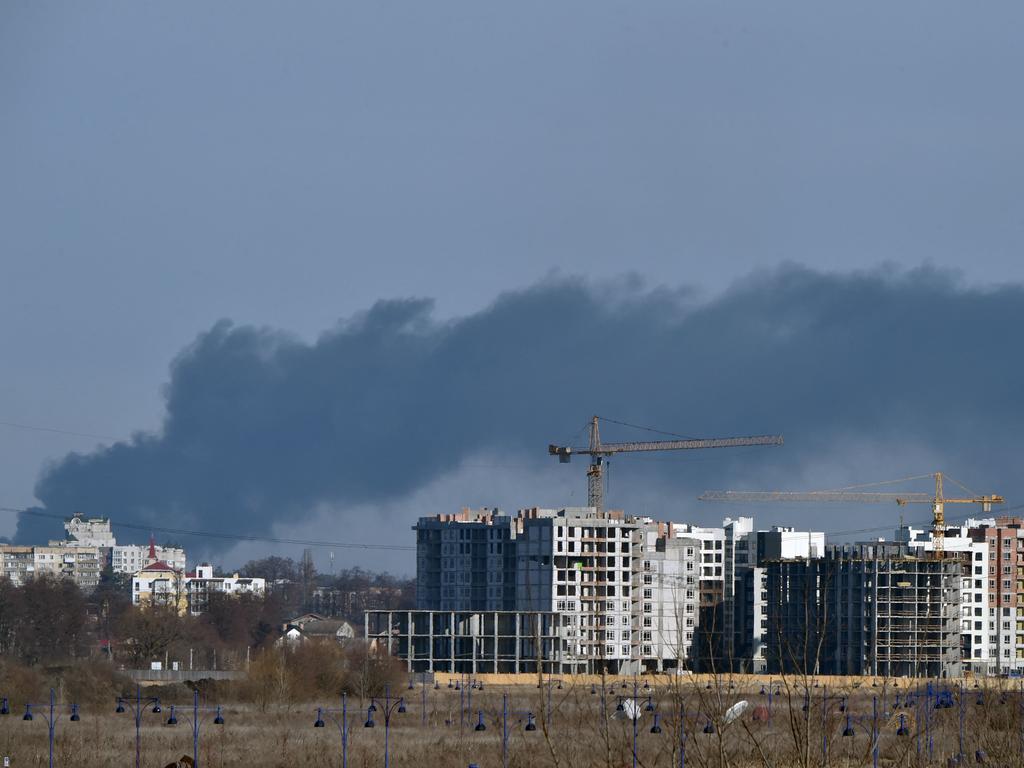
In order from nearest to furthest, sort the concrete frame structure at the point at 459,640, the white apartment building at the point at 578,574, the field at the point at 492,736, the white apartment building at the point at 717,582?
the field at the point at 492,736 < the concrete frame structure at the point at 459,640 < the white apartment building at the point at 578,574 < the white apartment building at the point at 717,582

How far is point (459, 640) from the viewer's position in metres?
147

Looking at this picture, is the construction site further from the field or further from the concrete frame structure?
the field

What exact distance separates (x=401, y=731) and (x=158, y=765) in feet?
54.0

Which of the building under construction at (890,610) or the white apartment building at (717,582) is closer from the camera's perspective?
the building under construction at (890,610)

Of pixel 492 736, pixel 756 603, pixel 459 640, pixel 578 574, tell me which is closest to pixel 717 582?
pixel 756 603

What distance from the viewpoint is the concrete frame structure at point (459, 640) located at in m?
145

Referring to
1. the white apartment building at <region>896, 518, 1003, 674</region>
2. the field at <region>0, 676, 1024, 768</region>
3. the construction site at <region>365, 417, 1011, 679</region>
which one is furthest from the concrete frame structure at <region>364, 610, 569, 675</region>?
the field at <region>0, 676, 1024, 768</region>

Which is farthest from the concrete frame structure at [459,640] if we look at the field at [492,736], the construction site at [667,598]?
the field at [492,736]

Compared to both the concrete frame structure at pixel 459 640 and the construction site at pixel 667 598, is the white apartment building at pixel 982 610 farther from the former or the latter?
the concrete frame structure at pixel 459 640

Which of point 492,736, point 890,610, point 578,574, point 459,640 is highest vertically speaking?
point 578,574

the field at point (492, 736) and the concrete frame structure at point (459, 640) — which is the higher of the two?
the field at point (492, 736)

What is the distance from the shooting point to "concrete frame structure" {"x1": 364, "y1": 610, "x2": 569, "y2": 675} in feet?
476

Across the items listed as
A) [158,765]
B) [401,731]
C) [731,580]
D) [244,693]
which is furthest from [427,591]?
[158,765]

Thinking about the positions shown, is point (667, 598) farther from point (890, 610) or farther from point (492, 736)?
point (492, 736)
